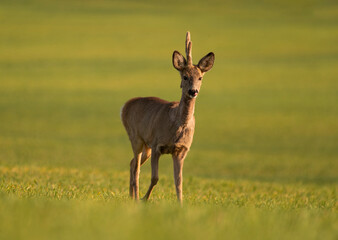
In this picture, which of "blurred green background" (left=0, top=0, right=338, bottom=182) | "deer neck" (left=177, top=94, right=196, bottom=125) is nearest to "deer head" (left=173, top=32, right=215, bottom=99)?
"deer neck" (left=177, top=94, right=196, bottom=125)

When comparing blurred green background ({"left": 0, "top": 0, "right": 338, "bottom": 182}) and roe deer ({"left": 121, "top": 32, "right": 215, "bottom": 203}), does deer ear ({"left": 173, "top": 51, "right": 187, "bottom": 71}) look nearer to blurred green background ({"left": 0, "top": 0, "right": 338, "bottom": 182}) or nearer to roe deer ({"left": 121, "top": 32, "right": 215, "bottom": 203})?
roe deer ({"left": 121, "top": 32, "right": 215, "bottom": 203})

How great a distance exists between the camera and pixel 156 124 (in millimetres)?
8234

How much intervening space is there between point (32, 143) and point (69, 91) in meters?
17.2

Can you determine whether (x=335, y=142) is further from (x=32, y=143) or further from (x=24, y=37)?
(x=24, y=37)

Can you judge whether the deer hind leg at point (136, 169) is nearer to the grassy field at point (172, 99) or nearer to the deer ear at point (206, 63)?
the grassy field at point (172, 99)

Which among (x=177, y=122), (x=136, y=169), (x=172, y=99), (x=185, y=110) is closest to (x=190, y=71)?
(x=185, y=110)

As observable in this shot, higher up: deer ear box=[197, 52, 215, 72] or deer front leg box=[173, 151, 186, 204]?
deer ear box=[197, 52, 215, 72]

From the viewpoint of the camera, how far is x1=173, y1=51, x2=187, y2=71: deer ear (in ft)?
25.4

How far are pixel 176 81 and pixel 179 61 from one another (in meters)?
38.2

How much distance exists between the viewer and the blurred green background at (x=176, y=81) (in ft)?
77.7

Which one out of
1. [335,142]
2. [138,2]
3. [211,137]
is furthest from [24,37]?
[335,142]

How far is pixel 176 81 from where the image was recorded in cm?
4591

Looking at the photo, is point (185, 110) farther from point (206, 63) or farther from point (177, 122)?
point (206, 63)

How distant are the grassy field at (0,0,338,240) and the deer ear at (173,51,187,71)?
168cm
